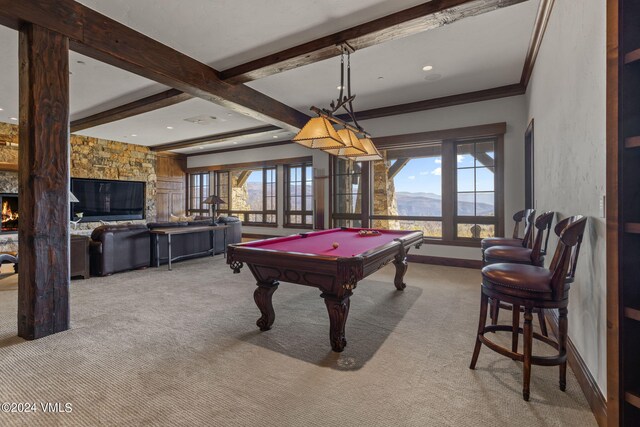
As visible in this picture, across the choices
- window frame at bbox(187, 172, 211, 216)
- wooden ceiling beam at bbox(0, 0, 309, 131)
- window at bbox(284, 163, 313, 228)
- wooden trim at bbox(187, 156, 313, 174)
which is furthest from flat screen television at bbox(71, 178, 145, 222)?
wooden ceiling beam at bbox(0, 0, 309, 131)

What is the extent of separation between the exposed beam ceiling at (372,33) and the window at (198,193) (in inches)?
267

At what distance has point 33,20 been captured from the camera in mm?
2461

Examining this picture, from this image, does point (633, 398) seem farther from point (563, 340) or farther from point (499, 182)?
point (499, 182)

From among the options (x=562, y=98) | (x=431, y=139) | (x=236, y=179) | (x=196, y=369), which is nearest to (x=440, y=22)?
(x=562, y=98)

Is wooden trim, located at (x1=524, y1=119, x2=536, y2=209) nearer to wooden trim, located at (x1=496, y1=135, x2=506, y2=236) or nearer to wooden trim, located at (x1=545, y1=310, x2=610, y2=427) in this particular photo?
wooden trim, located at (x1=496, y1=135, x2=506, y2=236)

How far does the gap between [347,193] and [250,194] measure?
15.0 ft

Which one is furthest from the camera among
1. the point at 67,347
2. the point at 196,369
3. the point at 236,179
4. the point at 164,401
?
the point at 236,179

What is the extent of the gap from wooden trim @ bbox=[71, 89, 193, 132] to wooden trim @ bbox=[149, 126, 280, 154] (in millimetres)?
2298

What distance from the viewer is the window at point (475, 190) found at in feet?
17.1

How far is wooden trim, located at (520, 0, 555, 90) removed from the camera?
2.82 m

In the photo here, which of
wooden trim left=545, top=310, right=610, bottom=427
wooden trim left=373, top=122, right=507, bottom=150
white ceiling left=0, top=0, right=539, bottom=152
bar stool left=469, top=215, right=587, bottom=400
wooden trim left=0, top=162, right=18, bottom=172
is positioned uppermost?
white ceiling left=0, top=0, right=539, bottom=152

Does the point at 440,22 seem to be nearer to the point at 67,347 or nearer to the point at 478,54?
the point at 478,54

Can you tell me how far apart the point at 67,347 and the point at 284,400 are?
1878 mm

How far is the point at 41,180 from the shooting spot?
249 cm
